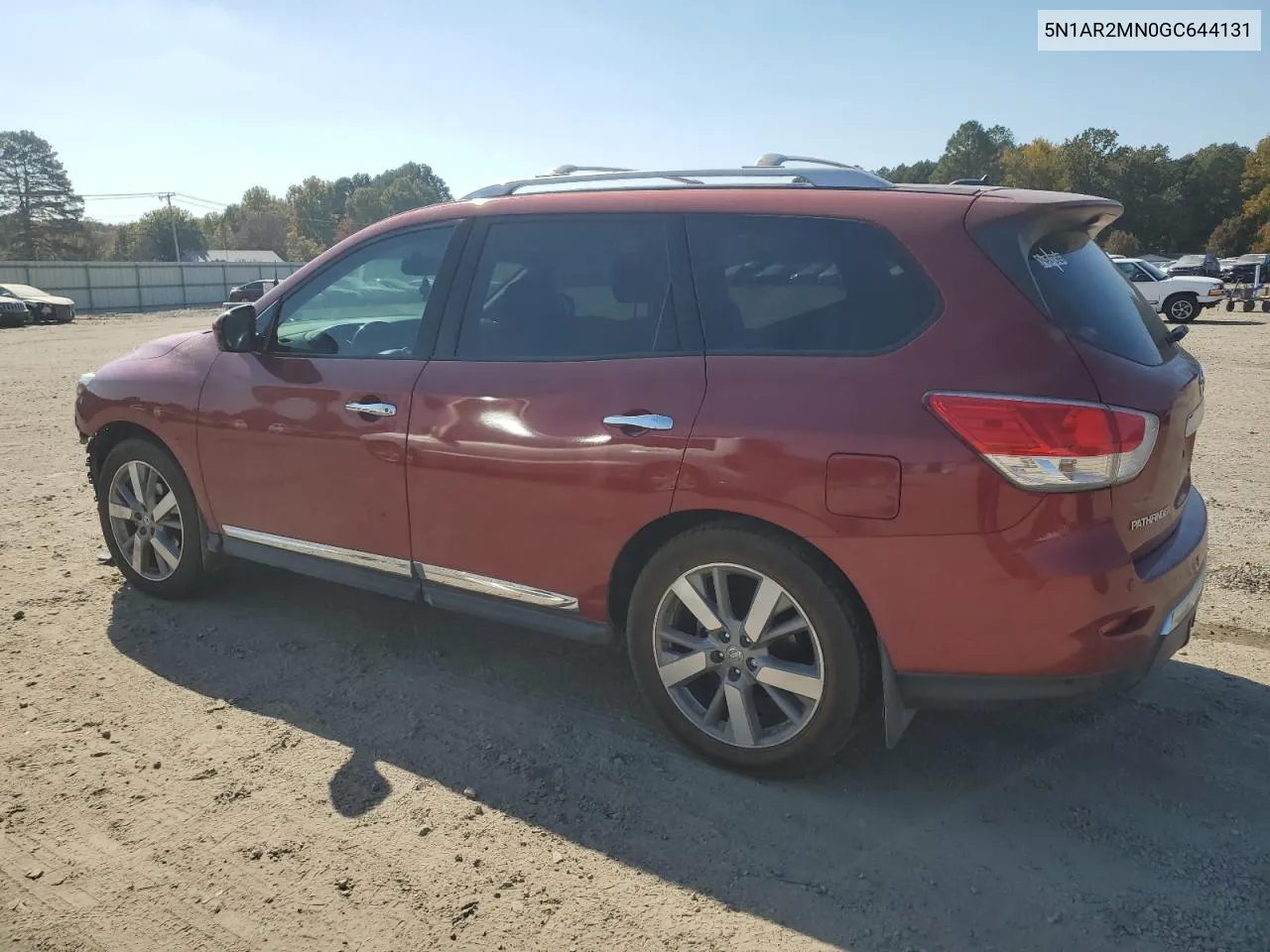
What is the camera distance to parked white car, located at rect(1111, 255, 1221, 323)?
1036 inches

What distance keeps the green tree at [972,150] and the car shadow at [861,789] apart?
10950 centimetres

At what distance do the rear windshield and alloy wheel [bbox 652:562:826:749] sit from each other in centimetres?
118

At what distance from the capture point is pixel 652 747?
11.4 feet

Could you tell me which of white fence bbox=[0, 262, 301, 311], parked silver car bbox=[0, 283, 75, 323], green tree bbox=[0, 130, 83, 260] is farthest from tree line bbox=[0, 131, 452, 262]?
parked silver car bbox=[0, 283, 75, 323]

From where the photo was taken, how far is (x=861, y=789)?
3.22 meters

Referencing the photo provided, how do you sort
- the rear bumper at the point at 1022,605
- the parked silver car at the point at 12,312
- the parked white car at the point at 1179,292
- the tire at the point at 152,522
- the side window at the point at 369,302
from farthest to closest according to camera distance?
the parked silver car at the point at 12,312 < the parked white car at the point at 1179,292 < the tire at the point at 152,522 < the side window at the point at 369,302 < the rear bumper at the point at 1022,605

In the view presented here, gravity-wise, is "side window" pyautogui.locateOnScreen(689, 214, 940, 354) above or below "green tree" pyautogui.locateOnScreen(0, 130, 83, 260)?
below

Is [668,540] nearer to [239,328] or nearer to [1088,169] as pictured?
[239,328]

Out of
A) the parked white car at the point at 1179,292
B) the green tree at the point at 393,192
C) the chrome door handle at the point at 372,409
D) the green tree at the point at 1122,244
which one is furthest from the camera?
the green tree at the point at 393,192

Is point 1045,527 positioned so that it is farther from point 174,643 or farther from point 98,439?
point 98,439

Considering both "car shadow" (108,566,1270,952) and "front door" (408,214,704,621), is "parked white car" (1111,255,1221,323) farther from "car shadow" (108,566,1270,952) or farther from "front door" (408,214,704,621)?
"front door" (408,214,704,621)

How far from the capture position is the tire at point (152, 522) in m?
4.72

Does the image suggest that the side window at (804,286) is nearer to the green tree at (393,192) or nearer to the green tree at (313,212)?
the green tree at (393,192)

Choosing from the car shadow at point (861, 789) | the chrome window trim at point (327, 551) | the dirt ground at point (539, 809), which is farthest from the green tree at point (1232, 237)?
the chrome window trim at point (327, 551)
